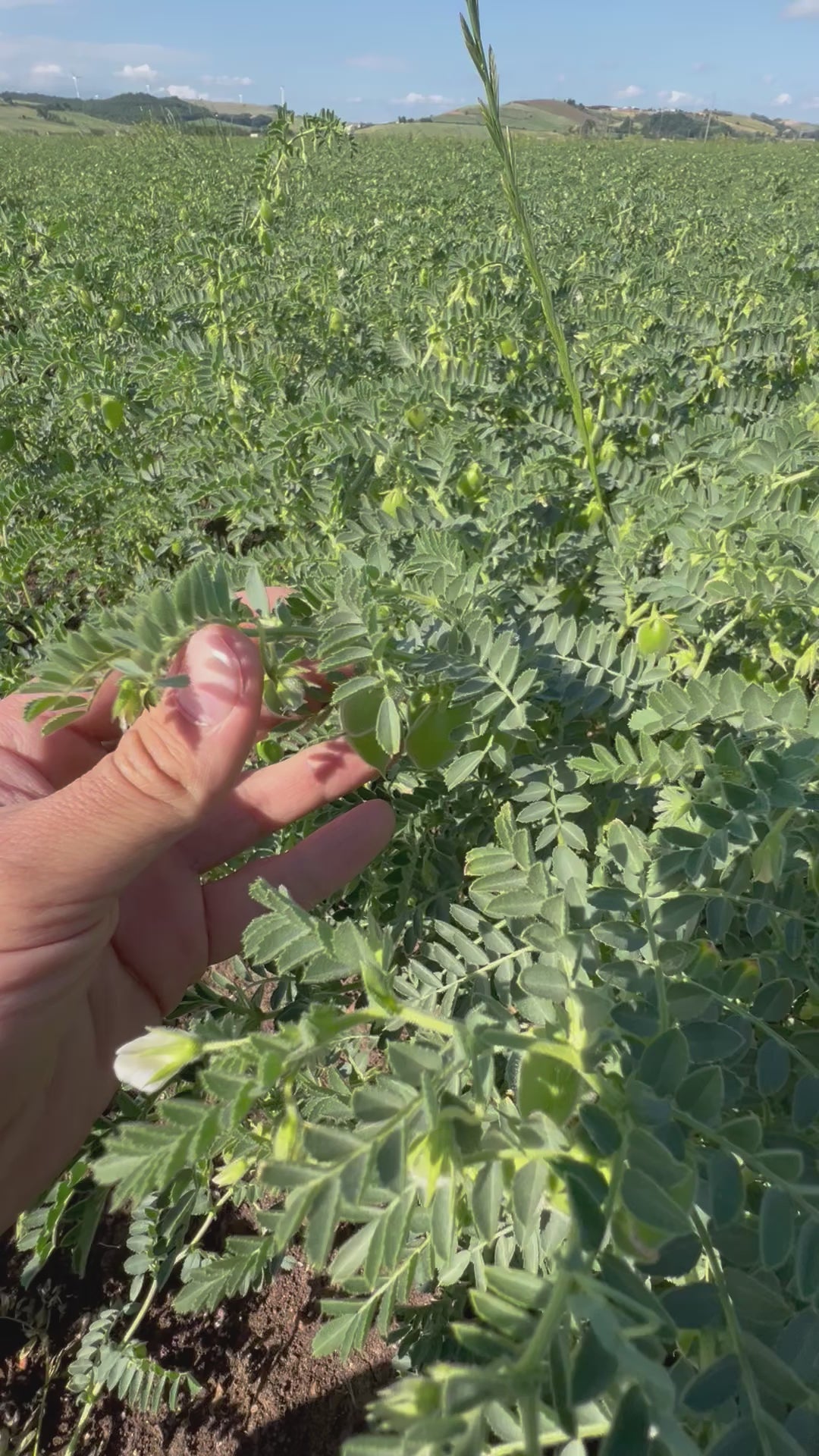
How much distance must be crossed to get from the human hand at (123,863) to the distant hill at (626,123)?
43916 millimetres

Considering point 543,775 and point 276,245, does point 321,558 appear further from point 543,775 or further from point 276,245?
point 276,245

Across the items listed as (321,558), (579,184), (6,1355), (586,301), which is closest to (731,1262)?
(321,558)

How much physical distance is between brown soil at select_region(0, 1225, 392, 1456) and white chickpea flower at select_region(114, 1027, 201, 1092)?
5.75 feet

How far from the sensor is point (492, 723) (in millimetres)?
1398

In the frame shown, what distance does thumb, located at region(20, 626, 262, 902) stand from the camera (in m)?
1.10

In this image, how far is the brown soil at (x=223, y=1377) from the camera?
Result: 2070 millimetres

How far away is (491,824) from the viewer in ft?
5.62

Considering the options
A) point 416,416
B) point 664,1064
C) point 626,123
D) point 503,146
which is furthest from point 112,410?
point 626,123

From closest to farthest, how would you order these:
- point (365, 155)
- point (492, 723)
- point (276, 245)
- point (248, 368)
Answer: point (492, 723) < point (248, 368) < point (276, 245) < point (365, 155)

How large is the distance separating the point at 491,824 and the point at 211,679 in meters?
0.80

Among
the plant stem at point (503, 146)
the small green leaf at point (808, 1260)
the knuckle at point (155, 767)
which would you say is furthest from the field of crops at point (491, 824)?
the plant stem at point (503, 146)

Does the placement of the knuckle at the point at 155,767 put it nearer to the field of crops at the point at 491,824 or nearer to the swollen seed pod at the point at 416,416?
the field of crops at the point at 491,824

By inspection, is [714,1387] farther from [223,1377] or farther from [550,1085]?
[223,1377]

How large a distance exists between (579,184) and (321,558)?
16.2m
